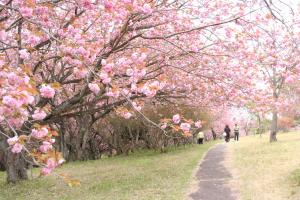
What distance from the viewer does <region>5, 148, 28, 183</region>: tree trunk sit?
17487mm

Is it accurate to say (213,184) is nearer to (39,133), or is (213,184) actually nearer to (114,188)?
(114,188)

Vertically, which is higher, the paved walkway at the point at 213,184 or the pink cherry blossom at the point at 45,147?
the pink cherry blossom at the point at 45,147

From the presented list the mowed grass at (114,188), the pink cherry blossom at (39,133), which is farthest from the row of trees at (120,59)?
the mowed grass at (114,188)

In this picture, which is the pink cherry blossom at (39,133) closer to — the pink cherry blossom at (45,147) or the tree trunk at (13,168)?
the pink cherry blossom at (45,147)

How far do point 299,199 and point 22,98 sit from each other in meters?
7.93

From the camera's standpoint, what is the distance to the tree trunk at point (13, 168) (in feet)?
57.4

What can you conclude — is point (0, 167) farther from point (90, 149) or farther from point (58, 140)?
point (90, 149)

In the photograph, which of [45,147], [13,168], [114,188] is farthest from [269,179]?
[45,147]

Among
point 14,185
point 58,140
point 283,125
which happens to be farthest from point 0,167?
point 283,125

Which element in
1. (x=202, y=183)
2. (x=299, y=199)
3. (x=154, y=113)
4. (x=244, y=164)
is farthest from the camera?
(x=154, y=113)

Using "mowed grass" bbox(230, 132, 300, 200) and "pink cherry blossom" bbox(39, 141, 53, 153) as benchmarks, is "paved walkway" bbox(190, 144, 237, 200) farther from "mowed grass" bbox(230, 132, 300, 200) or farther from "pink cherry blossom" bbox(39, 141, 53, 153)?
"pink cherry blossom" bbox(39, 141, 53, 153)

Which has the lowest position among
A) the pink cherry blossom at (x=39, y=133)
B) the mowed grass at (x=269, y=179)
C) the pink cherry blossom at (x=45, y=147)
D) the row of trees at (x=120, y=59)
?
the mowed grass at (x=269, y=179)

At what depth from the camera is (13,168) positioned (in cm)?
1780

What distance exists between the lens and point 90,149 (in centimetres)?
3547
